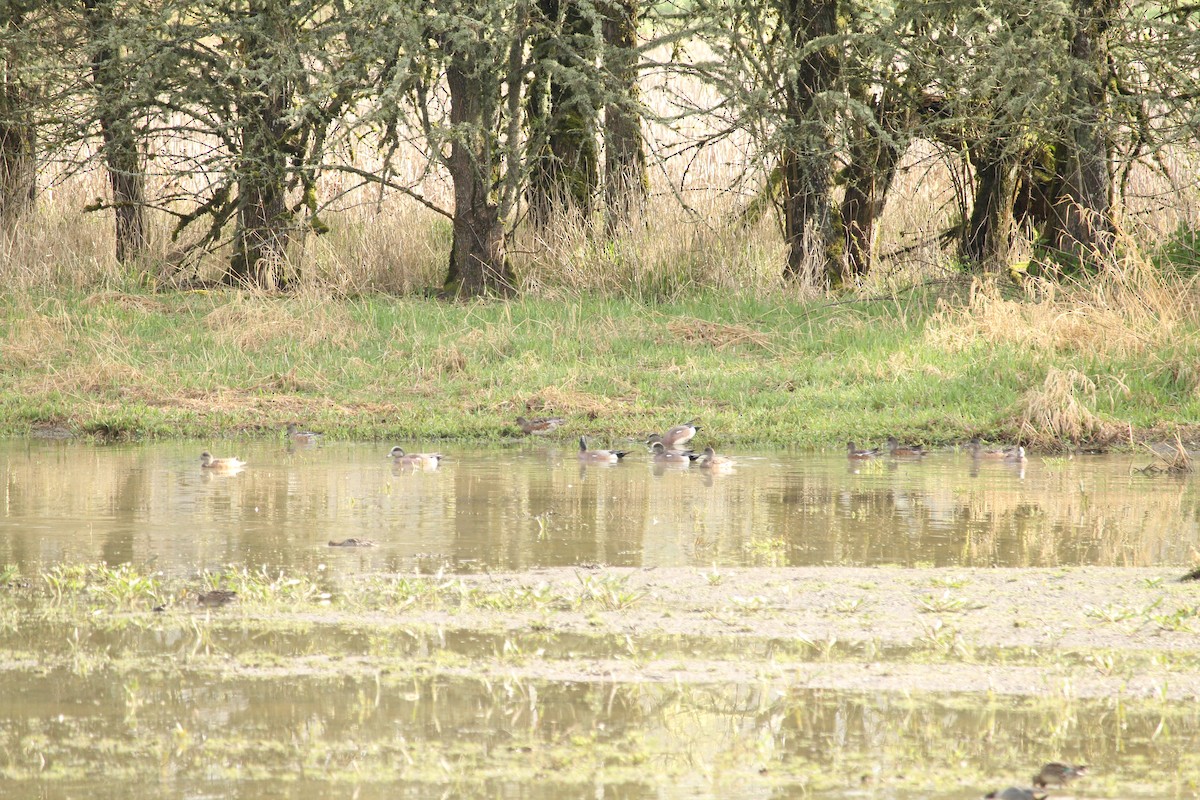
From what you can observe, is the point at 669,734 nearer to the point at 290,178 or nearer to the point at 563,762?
the point at 563,762

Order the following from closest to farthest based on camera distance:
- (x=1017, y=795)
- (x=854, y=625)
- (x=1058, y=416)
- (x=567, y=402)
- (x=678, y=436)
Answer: (x=1017, y=795)
(x=854, y=625)
(x=678, y=436)
(x=1058, y=416)
(x=567, y=402)

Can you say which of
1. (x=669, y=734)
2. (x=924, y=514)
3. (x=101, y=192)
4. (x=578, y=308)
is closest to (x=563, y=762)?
(x=669, y=734)

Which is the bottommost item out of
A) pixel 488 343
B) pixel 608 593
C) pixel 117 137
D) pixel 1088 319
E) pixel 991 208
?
pixel 608 593

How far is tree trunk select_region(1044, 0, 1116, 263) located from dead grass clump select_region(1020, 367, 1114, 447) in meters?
3.03

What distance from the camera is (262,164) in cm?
1622

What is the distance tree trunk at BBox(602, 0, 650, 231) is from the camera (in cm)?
1631

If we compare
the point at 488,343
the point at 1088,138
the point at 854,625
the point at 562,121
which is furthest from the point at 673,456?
the point at 562,121

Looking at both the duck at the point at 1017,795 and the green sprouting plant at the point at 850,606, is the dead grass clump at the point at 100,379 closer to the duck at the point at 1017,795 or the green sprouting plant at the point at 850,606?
the green sprouting plant at the point at 850,606

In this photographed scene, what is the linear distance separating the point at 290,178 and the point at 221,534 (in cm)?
1094

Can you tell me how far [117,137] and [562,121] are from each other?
5060mm

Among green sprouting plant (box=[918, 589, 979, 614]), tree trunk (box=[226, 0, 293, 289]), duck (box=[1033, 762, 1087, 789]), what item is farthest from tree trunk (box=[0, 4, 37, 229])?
duck (box=[1033, 762, 1087, 789])

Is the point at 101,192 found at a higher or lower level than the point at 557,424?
higher

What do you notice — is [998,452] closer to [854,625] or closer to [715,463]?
[715,463]

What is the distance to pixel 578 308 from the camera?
1470 centimetres
